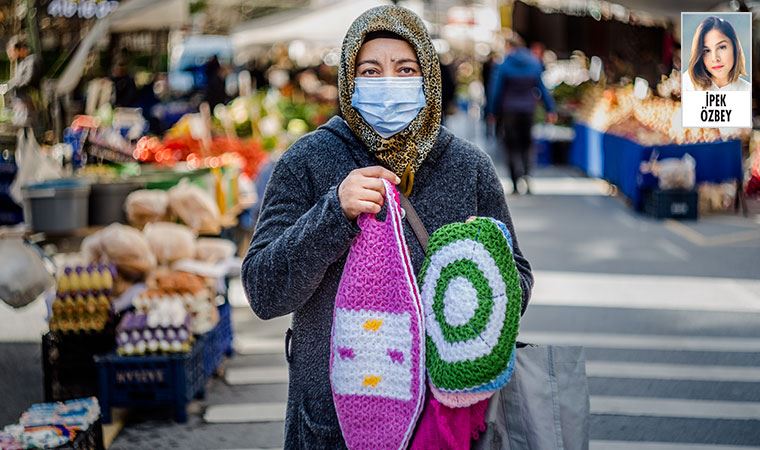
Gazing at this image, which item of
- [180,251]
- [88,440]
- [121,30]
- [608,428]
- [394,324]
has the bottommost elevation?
[608,428]

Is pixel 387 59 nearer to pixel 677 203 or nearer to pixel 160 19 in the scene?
pixel 677 203

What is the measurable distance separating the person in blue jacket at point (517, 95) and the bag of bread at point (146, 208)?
8.12 metres

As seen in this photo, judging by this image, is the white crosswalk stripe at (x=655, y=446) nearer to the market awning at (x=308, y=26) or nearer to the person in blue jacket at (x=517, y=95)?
the person in blue jacket at (x=517, y=95)

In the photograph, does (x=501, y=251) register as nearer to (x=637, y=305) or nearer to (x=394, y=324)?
(x=394, y=324)

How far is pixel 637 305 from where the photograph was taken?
321 inches

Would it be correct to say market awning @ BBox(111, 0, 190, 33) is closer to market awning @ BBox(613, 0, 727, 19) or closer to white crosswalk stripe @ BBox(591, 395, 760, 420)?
market awning @ BBox(613, 0, 727, 19)

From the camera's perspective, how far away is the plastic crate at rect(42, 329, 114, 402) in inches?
225

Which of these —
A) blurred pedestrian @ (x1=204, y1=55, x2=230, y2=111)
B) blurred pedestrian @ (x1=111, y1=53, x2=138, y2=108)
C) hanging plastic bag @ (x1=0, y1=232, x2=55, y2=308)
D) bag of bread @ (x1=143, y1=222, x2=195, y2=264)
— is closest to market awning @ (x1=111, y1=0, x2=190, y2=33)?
blurred pedestrian @ (x1=111, y1=53, x2=138, y2=108)

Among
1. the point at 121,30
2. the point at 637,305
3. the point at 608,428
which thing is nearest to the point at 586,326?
the point at 637,305

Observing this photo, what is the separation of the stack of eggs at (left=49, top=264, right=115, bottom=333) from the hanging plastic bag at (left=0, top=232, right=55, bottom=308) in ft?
0.43

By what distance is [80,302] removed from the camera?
18.8ft

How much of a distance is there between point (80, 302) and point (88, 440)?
5.09 feet

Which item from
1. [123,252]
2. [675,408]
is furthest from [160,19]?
[675,408]

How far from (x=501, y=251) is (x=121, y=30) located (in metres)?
14.8
